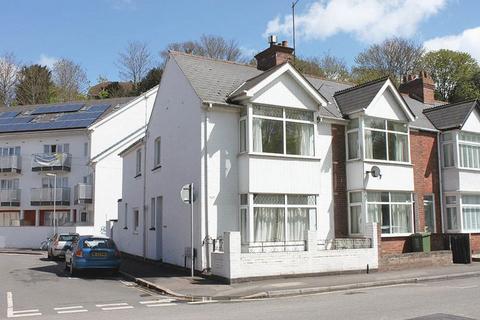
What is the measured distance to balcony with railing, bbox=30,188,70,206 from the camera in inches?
1710

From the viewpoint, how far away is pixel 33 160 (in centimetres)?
4434

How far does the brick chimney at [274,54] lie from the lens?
2423 centimetres

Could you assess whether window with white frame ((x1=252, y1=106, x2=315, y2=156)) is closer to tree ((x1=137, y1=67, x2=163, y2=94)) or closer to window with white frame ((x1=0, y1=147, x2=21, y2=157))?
window with white frame ((x1=0, y1=147, x2=21, y2=157))

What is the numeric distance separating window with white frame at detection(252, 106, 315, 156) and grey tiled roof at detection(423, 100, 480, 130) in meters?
8.71

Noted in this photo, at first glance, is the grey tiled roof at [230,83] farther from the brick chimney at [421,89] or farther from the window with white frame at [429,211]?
the brick chimney at [421,89]

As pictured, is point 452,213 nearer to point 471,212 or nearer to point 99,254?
point 471,212

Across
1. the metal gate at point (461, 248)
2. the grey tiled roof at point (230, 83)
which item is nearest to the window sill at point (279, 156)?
the grey tiled roof at point (230, 83)

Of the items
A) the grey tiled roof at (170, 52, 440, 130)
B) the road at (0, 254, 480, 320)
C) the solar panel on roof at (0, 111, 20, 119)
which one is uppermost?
the solar panel on roof at (0, 111, 20, 119)

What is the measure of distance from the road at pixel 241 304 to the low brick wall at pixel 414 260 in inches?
106

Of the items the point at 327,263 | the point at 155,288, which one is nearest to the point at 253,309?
the point at 155,288

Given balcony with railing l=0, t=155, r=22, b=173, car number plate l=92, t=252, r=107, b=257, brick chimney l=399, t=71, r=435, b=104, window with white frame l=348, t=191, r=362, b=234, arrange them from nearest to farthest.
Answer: car number plate l=92, t=252, r=107, b=257 → window with white frame l=348, t=191, r=362, b=234 → brick chimney l=399, t=71, r=435, b=104 → balcony with railing l=0, t=155, r=22, b=173

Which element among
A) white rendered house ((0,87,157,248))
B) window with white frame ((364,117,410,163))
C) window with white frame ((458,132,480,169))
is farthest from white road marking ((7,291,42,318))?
white rendered house ((0,87,157,248))

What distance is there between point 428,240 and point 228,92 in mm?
10630

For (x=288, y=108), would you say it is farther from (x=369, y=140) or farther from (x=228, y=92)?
(x=369, y=140)
